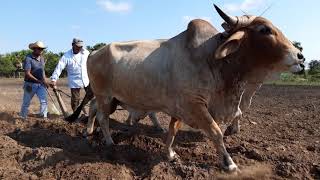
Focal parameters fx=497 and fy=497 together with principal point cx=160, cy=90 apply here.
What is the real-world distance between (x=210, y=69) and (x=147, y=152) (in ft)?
5.68

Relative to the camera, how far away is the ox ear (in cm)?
607

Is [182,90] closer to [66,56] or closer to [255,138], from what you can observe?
[255,138]

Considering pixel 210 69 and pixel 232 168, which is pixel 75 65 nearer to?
pixel 210 69

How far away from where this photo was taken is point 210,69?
631cm

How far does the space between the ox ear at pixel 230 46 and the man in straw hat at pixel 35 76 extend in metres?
5.13

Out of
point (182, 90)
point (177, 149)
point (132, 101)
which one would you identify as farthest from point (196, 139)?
point (182, 90)

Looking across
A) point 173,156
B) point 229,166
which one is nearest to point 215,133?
point 229,166

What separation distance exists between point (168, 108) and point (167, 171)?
979 millimetres

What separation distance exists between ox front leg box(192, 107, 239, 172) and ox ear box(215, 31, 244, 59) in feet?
2.32

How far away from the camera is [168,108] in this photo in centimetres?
662

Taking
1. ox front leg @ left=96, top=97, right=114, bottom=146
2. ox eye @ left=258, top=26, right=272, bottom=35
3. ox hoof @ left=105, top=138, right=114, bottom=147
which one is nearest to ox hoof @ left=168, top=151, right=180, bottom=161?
ox hoof @ left=105, top=138, right=114, bottom=147

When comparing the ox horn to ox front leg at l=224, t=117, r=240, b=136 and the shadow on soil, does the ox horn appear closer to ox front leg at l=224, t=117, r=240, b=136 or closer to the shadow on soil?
the shadow on soil

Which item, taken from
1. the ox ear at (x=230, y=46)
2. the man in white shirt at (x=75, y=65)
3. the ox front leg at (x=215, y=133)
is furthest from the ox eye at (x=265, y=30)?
the man in white shirt at (x=75, y=65)

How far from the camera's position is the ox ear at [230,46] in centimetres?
607
